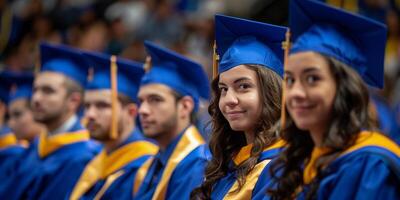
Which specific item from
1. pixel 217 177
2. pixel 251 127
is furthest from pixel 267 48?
pixel 217 177

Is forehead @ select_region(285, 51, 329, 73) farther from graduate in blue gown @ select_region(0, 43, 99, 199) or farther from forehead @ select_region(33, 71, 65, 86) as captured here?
forehead @ select_region(33, 71, 65, 86)

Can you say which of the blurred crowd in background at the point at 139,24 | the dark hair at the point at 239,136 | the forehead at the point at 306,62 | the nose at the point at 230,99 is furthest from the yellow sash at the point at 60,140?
the forehead at the point at 306,62

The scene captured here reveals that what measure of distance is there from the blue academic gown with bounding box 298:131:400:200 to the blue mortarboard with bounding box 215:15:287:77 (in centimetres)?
99

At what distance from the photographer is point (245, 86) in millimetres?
3479

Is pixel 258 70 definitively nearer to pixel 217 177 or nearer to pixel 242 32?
pixel 242 32

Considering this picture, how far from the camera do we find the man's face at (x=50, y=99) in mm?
5812

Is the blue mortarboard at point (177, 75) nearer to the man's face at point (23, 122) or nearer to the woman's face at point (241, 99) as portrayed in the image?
the woman's face at point (241, 99)

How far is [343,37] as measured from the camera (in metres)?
2.72

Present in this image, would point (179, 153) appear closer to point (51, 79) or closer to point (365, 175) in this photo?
point (51, 79)

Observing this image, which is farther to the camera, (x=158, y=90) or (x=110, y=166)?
(x=110, y=166)

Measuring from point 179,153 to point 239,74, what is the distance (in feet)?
3.48

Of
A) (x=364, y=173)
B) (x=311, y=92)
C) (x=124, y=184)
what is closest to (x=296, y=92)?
(x=311, y=92)

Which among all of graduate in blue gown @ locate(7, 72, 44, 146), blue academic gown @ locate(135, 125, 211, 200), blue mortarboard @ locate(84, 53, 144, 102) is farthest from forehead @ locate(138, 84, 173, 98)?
graduate in blue gown @ locate(7, 72, 44, 146)

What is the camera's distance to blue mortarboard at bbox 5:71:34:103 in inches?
282
